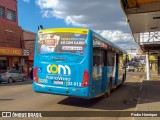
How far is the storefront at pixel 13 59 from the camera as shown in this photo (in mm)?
39469

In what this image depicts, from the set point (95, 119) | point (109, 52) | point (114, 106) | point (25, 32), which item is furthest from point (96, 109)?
point (25, 32)

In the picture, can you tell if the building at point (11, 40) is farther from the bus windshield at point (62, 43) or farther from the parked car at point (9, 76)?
the bus windshield at point (62, 43)

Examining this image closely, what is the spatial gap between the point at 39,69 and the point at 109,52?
4935mm

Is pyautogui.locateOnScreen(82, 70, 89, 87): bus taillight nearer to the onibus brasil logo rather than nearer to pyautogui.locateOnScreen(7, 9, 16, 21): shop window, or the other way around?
the onibus brasil logo

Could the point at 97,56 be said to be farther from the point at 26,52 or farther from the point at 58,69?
the point at 26,52

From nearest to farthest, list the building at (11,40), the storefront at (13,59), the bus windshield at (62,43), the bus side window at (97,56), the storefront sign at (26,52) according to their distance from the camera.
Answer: the bus windshield at (62,43), the bus side window at (97,56), the storefront at (13,59), the building at (11,40), the storefront sign at (26,52)

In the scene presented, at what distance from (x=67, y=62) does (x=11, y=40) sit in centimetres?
3351

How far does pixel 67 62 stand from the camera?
473 inches

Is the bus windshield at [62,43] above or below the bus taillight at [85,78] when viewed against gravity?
above

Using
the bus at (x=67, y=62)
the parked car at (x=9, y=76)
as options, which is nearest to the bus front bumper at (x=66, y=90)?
the bus at (x=67, y=62)

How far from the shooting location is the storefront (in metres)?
39.5

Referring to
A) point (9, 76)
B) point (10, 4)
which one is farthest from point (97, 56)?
point (10, 4)

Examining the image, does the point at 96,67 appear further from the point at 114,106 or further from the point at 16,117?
the point at 16,117

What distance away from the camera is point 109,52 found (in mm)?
16172
